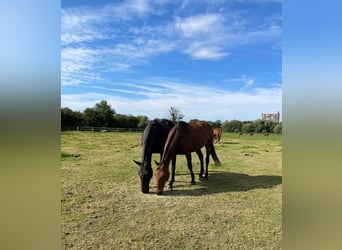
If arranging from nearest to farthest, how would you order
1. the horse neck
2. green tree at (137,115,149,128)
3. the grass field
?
the grass field
the horse neck
green tree at (137,115,149,128)

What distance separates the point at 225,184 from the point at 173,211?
74.0 inches

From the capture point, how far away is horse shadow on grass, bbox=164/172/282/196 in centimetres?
436

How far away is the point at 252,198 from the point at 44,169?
3.51 metres

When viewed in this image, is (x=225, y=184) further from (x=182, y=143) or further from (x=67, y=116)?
(x=67, y=116)

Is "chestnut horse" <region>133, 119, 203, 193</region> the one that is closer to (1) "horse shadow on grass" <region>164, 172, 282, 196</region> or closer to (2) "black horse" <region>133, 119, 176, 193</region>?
(2) "black horse" <region>133, 119, 176, 193</region>

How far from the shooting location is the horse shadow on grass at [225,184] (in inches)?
172

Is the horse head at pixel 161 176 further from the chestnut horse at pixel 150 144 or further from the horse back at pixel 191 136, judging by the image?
the horse back at pixel 191 136

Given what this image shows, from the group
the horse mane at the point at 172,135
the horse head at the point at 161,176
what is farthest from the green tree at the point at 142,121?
the horse head at the point at 161,176

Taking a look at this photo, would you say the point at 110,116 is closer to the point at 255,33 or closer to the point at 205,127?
the point at 205,127

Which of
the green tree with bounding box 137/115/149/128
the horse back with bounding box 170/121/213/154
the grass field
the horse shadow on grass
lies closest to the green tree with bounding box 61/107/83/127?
the grass field

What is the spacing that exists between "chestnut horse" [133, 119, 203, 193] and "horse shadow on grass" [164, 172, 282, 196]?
455 mm

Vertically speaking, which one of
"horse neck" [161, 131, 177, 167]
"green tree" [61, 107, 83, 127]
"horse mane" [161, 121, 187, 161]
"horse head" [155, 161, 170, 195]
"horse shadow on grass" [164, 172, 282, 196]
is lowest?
"horse shadow on grass" [164, 172, 282, 196]

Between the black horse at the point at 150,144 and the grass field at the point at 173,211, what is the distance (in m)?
0.29

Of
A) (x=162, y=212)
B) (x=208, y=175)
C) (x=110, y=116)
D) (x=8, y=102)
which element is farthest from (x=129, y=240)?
(x=110, y=116)
